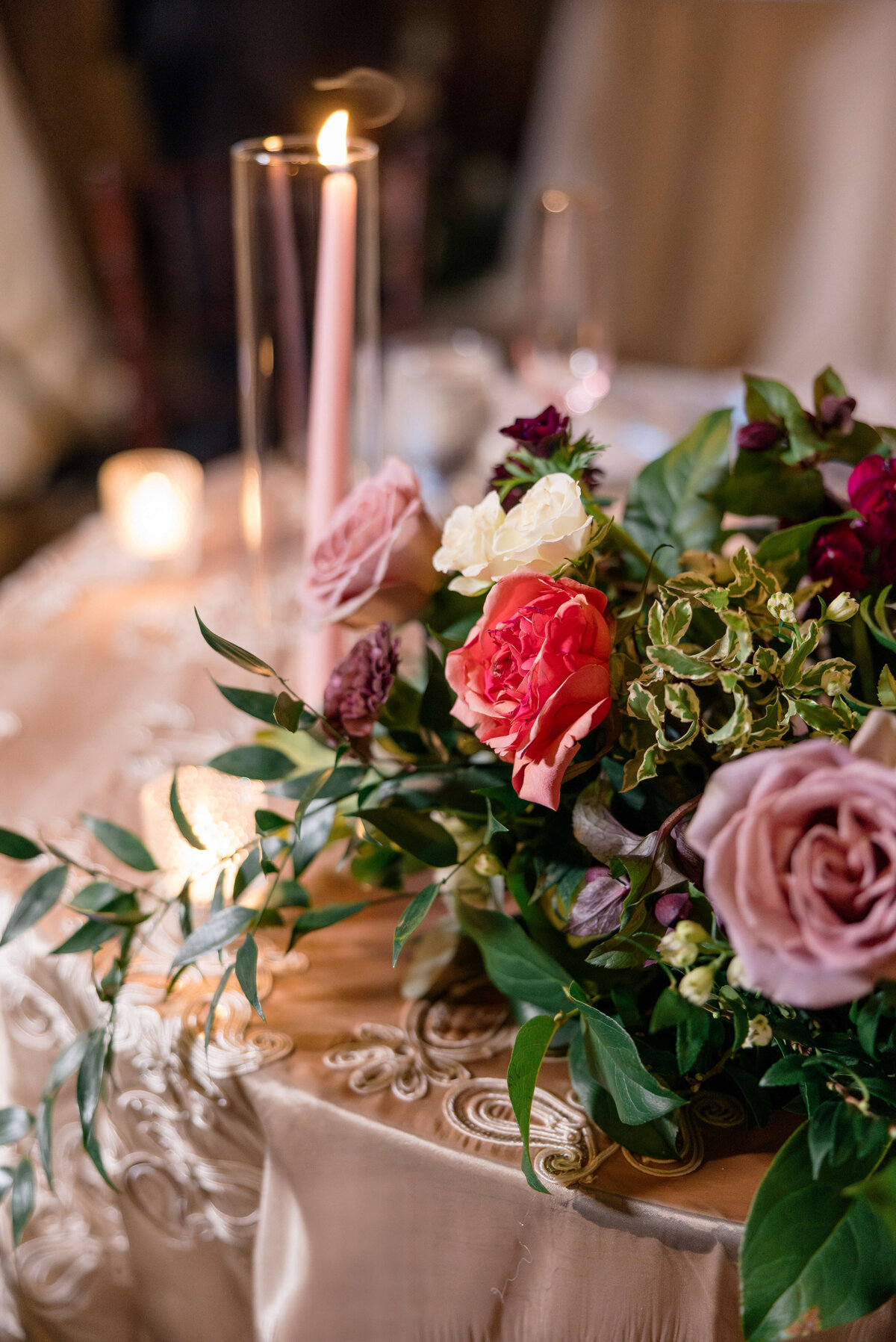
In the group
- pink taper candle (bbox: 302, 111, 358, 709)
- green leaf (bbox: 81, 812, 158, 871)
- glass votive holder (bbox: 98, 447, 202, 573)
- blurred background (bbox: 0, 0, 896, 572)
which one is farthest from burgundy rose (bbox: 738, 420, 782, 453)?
blurred background (bbox: 0, 0, 896, 572)

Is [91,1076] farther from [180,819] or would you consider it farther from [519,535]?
[519,535]

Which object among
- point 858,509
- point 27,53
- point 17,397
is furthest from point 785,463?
point 27,53

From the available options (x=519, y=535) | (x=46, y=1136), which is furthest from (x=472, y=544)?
(x=46, y=1136)

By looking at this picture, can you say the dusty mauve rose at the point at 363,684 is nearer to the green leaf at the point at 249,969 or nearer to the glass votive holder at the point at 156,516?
the green leaf at the point at 249,969

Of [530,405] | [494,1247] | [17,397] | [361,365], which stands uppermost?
[361,365]

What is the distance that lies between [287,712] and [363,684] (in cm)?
3

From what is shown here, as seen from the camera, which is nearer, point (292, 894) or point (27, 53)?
point (292, 894)

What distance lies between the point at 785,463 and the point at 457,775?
213 millimetres

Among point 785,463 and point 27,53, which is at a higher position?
point 27,53

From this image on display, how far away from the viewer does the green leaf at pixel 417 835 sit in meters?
0.42

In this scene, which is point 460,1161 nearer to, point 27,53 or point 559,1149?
point 559,1149

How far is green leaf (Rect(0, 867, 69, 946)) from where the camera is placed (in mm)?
475

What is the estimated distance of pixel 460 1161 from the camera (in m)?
0.42

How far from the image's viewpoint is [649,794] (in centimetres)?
41
